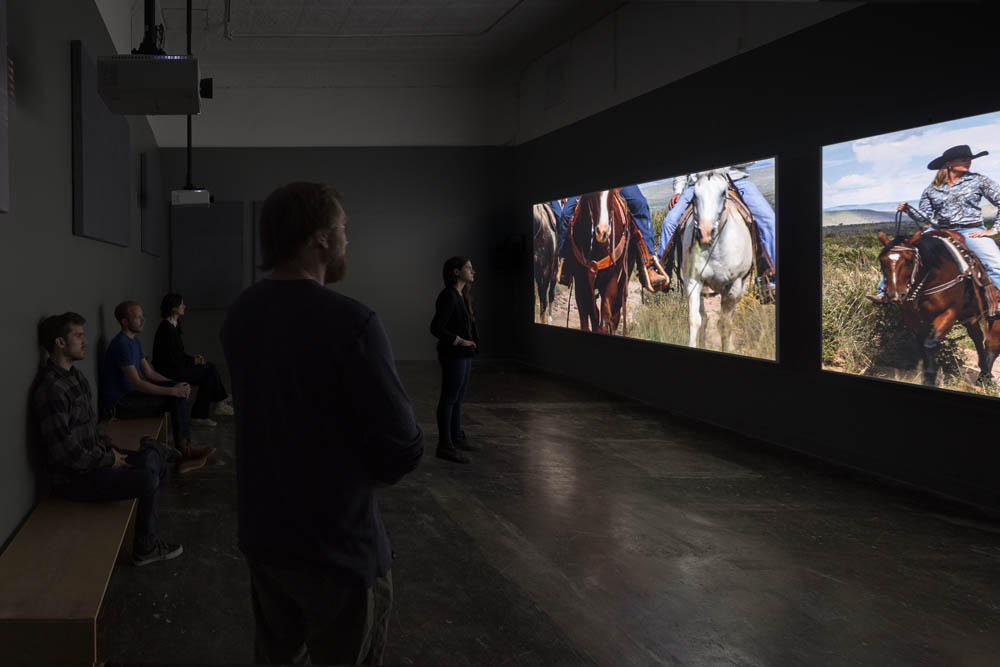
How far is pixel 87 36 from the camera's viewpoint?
17.9 feet

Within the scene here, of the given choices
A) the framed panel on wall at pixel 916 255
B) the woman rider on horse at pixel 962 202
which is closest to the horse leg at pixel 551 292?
the framed panel on wall at pixel 916 255

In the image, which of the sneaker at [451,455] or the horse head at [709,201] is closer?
the sneaker at [451,455]

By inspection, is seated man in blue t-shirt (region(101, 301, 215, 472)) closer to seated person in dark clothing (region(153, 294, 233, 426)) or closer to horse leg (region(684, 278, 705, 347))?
seated person in dark clothing (region(153, 294, 233, 426))

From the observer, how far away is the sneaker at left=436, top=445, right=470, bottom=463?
19.0 feet

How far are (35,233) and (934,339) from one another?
521 centimetres

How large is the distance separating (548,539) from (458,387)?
1.94 metres

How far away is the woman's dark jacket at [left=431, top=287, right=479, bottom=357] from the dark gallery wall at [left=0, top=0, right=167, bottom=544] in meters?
2.38

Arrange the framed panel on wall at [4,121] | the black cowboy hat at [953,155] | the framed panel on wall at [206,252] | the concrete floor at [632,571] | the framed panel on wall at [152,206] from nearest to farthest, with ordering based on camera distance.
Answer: the concrete floor at [632,571], the framed panel on wall at [4,121], the black cowboy hat at [953,155], the framed panel on wall at [152,206], the framed panel on wall at [206,252]

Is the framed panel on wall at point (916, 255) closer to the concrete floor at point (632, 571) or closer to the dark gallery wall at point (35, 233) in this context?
the concrete floor at point (632, 571)

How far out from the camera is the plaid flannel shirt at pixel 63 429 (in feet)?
11.4

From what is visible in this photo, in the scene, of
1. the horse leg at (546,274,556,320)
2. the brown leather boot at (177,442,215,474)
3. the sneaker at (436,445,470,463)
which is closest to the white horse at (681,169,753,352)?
the sneaker at (436,445,470,463)

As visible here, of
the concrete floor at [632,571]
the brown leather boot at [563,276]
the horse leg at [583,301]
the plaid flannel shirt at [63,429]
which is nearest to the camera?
the concrete floor at [632,571]

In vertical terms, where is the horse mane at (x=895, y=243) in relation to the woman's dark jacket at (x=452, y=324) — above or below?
above

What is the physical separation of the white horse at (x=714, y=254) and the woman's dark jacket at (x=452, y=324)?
257cm
